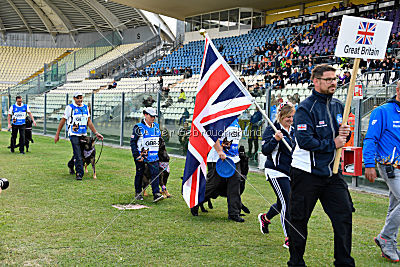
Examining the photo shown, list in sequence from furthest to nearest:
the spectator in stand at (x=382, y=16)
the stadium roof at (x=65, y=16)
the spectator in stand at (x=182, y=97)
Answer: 1. the stadium roof at (x=65, y=16)
2. the spectator in stand at (x=382, y=16)
3. the spectator in stand at (x=182, y=97)

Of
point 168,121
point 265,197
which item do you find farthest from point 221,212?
point 168,121

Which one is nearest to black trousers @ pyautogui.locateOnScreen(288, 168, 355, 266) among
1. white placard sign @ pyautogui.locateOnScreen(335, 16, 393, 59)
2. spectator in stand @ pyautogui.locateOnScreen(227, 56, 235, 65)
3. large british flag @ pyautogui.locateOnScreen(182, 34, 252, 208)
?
white placard sign @ pyautogui.locateOnScreen(335, 16, 393, 59)

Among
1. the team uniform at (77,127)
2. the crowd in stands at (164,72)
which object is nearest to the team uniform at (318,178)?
the team uniform at (77,127)

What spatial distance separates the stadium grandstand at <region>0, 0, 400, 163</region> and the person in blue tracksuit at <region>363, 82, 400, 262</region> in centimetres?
559

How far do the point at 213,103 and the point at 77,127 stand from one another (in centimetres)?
563

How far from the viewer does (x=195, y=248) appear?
17.8ft

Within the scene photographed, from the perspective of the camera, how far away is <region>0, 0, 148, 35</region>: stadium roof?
45156 millimetres

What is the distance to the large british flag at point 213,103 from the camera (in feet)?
19.1

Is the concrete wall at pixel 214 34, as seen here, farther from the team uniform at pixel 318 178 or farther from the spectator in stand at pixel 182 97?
the team uniform at pixel 318 178

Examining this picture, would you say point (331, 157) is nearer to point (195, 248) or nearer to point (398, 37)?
point (195, 248)

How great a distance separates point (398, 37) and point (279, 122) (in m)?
16.8

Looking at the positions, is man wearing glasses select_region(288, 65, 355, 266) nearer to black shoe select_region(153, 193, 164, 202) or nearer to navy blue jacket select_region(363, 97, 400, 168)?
navy blue jacket select_region(363, 97, 400, 168)

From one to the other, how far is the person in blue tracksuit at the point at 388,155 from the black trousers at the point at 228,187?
2.30 meters

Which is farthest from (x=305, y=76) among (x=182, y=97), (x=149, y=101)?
(x=149, y=101)
